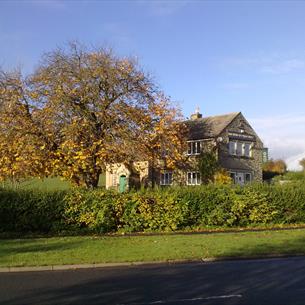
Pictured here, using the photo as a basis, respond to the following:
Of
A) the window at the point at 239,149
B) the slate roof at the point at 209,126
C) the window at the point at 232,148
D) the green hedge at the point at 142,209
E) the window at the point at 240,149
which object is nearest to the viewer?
the green hedge at the point at 142,209

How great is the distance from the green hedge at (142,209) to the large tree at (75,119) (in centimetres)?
1001

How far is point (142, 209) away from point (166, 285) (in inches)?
451

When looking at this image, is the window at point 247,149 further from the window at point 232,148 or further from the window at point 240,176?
the window at point 240,176

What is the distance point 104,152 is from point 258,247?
17.0 meters

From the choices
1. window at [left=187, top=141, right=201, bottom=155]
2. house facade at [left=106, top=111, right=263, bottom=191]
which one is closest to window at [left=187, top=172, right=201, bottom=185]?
house facade at [left=106, top=111, right=263, bottom=191]

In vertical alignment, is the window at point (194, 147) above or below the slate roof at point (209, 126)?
below

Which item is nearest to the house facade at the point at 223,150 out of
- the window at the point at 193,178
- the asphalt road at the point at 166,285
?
the window at the point at 193,178

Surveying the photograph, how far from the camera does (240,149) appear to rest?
174 ft

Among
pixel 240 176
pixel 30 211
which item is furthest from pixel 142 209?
pixel 240 176

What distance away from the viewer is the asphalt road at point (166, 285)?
8297mm

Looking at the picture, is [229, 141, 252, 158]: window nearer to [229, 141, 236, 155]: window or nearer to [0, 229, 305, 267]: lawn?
[229, 141, 236, 155]: window

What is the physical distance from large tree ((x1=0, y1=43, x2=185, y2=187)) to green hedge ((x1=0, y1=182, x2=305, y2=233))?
10.0 metres

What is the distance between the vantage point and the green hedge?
20.1m

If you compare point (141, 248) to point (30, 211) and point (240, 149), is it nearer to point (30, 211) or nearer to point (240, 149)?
point (30, 211)
